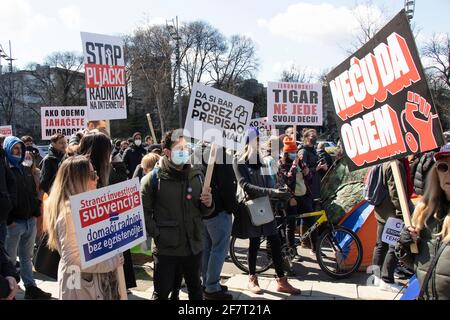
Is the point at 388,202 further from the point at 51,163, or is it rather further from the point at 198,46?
the point at 198,46

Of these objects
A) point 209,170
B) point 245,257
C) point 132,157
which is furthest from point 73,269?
point 132,157

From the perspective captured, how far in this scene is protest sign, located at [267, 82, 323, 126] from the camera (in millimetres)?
8508

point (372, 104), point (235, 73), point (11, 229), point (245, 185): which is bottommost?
point (11, 229)

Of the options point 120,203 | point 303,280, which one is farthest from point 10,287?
point 303,280

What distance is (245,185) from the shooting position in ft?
16.0

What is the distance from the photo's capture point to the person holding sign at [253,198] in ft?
16.1

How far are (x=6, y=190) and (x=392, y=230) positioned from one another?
13.4 ft

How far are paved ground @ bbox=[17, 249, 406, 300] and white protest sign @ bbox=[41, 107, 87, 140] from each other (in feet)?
12.9

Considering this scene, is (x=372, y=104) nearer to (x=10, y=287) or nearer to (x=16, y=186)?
(x=10, y=287)

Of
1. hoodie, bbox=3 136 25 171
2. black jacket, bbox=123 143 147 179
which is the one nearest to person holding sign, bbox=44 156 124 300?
hoodie, bbox=3 136 25 171

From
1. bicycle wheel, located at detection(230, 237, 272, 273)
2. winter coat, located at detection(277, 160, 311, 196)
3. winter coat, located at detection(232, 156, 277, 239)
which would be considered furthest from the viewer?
winter coat, located at detection(277, 160, 311, 196)

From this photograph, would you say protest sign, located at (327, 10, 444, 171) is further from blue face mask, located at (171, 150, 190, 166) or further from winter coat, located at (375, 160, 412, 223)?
winter coat, located at (375, 160, 412, 223)

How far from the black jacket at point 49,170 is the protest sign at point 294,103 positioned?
446 cm

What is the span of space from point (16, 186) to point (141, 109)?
59.8 meters
